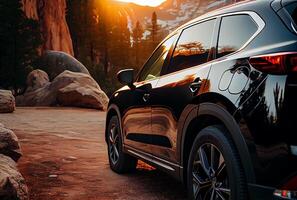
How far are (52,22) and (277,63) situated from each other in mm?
39464

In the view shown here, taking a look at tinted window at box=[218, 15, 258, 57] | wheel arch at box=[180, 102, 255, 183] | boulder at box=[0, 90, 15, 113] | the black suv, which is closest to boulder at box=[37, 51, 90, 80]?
boulder at box=[0, 90, 15, 113]

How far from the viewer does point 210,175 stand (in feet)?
11.3

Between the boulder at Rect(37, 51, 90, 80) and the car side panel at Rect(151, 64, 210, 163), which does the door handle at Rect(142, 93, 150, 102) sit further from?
the boulder at Rect(37, 51, 90, 80)

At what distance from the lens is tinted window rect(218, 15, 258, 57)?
3359 millimetres

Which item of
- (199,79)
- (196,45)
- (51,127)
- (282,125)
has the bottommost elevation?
(51,127)

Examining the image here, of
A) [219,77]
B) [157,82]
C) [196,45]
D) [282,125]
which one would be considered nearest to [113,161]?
[157,82]

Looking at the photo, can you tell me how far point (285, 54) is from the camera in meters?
2.76

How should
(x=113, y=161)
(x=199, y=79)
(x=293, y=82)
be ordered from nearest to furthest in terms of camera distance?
(x=293, y=82)
(x=199, y=79)
(x=113, y=161)

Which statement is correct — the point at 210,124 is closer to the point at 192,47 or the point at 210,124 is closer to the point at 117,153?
the point at 192,47

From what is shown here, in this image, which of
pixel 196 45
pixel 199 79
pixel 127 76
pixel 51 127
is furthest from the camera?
pixel 51 127

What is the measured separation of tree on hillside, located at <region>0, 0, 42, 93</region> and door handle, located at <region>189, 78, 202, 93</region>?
82.5 ft

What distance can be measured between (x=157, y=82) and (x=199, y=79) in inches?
44.7

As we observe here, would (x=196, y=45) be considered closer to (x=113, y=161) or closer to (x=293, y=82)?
(x=293, y=82)

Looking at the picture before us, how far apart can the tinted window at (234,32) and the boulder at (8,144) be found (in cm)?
344
